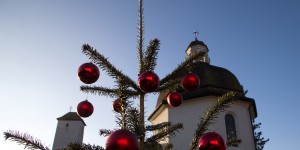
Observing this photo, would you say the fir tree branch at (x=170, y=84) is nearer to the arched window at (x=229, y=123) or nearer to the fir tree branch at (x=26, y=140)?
the fir tree branch at (x=26, y=140)

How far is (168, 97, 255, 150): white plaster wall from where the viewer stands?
13.0 m

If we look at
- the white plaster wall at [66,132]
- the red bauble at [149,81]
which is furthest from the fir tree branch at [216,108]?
the white plaster wall at [66,132]

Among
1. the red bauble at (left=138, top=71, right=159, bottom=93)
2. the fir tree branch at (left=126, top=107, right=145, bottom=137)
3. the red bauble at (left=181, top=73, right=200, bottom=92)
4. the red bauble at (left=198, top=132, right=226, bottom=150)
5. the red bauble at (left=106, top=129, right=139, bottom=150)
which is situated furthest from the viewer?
the red bauble at (left=181, top=73, right=200, bottom=92)

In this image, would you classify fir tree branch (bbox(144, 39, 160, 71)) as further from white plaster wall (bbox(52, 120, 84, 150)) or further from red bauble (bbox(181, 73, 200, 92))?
white plaster wall (bbox(52, 120, 84, 150))

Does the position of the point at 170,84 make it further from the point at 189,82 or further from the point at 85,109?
the point at 85,109

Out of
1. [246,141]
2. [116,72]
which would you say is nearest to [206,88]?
[246,141]

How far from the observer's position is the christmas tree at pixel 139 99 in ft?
6.11

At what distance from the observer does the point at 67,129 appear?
3256cm

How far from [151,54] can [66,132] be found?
32.3 meters

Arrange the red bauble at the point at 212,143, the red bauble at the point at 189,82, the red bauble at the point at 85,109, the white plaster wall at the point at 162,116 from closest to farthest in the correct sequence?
the red bauble at the point at 212,143 → the red bauble at the point at 189,82 → the red bauble at the point at 85,109 → the white plaster wall at the point at 162,116

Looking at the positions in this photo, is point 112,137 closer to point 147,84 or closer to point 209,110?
point 147,84

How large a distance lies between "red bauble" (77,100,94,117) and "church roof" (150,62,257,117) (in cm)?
1041

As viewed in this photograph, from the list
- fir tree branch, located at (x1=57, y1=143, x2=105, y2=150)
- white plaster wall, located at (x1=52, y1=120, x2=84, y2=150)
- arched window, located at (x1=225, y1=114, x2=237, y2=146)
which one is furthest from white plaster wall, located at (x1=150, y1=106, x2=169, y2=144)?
white plaster wall, located at (x1=52, y1=120, x2=84, y2=150)

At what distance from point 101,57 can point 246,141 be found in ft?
41.4
